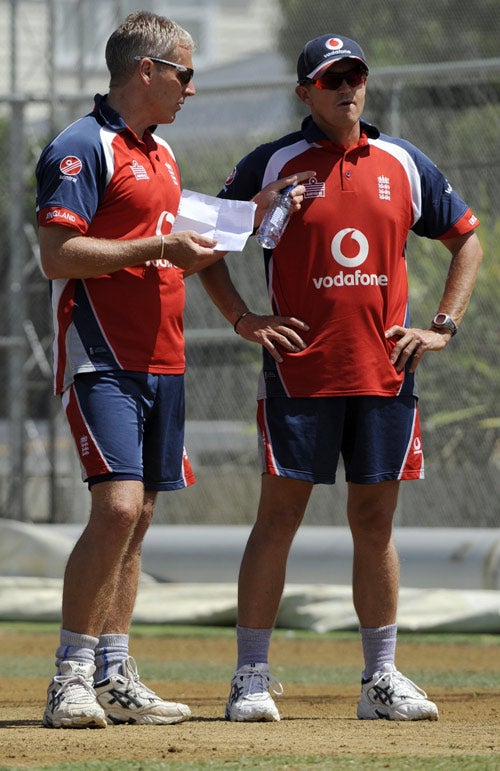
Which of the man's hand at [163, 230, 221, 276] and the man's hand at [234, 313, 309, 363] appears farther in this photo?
the man's hand at [234, 313, 309, 363]

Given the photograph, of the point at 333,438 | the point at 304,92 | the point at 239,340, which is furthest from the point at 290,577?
the point at 304,92

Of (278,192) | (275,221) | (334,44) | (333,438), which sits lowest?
(333,438)

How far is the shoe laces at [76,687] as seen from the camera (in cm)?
474

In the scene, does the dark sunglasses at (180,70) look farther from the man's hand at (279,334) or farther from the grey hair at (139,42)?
the man's hand at (279,334)

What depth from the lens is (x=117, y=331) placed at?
4.96 m

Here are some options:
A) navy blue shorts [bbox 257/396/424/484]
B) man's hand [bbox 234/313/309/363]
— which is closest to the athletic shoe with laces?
navy blue shorts [bbox 257/396/424/484]

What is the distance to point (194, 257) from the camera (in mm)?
4906

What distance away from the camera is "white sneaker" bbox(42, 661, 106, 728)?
471cm

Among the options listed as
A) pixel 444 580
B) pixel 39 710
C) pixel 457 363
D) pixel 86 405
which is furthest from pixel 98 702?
pixel 457 363

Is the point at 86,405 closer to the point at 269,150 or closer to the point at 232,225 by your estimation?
the point at 232,225

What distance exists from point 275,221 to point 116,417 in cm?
88

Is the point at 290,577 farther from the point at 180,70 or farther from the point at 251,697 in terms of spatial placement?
the point at 180,70

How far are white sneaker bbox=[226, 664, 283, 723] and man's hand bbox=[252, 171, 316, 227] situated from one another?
159cm

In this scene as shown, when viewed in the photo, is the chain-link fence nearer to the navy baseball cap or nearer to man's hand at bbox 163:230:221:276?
the navy baseball cap
